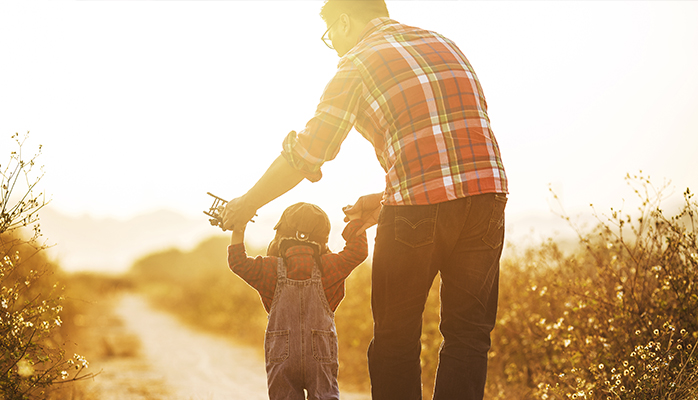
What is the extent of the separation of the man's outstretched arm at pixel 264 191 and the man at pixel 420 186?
0.01 m

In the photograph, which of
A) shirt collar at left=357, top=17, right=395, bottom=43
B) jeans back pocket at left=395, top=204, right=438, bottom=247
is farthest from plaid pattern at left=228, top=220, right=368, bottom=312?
shirt collar at left=357, top=17, right=395, bottom=43

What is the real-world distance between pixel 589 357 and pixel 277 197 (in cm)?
252

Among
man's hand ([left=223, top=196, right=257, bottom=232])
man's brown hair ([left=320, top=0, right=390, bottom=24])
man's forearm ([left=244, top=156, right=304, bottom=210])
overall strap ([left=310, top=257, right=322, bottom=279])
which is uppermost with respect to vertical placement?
man's brown hair ([left=320, top=0, right=390, bottom=24])

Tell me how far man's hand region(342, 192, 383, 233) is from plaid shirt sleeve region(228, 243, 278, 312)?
1.45 feet

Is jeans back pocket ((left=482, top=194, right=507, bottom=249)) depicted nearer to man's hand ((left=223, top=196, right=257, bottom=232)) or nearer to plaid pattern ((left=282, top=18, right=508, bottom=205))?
plaid pattern ((left=282, top=18, right=508, bottom=205))

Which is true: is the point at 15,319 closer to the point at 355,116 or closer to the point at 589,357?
the point at 355,116

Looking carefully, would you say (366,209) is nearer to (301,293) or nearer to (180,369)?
(301,293)

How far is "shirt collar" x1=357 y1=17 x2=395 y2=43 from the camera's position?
2205mm

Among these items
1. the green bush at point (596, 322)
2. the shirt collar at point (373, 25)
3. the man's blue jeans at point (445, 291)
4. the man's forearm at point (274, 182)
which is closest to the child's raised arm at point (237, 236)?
the man's forearm at point (274, 182)

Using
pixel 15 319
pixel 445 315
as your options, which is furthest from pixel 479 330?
pixel 15 319

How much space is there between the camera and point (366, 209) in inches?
95.3

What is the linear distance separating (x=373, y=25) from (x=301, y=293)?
1.29 m

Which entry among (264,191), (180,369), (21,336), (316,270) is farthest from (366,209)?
(180,369)

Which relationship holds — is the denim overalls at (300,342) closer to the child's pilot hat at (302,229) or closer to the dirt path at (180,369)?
the child's pilot hat at (302,229)
